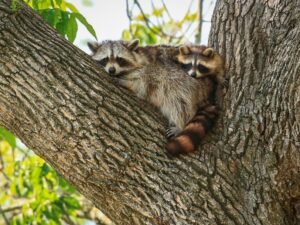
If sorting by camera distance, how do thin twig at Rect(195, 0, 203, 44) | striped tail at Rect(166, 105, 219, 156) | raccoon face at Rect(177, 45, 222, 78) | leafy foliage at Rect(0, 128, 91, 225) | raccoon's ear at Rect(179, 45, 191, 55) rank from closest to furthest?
1. striped tail at Rect(166, 105, 219, 156)
2. raccoon face at Rect(177, 45, 222, 78)
3. leafy foliage at Rect(0, 128, 91, 225)
4. raccoon's ear at Rect(179, 45, 191, 55)
5. thin twig at Rect(195, 0, 203, 44)

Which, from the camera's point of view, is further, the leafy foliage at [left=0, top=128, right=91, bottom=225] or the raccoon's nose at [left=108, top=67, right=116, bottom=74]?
the leafy foliage at [left=0, top=128, right=91, bottom=225]

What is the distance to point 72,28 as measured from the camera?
418 centimetres

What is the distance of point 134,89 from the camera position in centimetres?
442

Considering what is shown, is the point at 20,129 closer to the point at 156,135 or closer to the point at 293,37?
the point at 156,135

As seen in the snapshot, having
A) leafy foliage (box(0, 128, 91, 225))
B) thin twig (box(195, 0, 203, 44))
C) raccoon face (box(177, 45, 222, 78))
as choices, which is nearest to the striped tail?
raccoon face (box(177, 45, 222, 78))

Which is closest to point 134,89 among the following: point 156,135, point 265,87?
point 156,135

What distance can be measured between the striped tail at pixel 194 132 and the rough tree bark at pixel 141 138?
6 centimetres

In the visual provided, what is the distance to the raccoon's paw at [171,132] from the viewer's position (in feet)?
12.7

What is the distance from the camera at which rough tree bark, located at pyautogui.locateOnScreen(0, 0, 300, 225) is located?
11.6 feet

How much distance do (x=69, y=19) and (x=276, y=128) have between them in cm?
171

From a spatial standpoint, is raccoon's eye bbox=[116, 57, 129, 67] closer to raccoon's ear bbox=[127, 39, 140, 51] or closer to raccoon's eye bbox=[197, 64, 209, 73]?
raccoon's ear bbox=[127, 39, 140, 51]

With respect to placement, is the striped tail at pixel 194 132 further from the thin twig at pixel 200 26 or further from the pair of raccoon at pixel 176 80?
the thin twig at pixel 200 26

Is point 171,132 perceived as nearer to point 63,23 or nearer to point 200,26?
point 63,23

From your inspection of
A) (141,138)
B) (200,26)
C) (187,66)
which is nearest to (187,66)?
(187,66)
